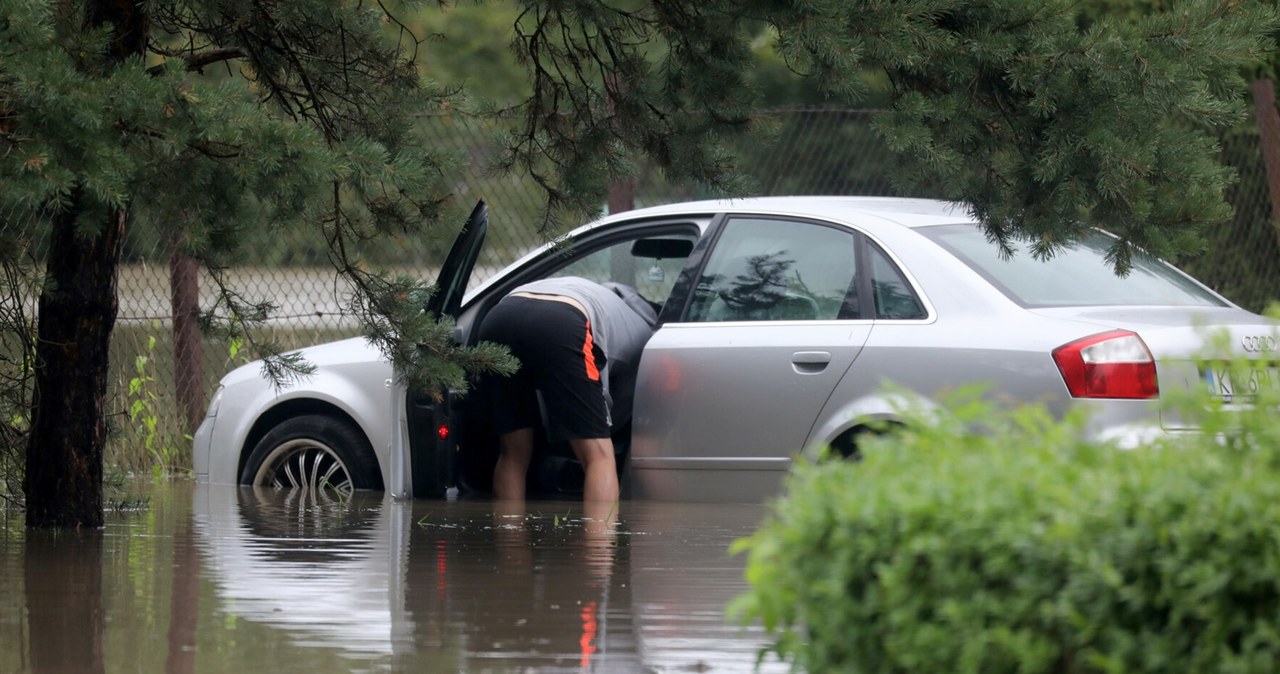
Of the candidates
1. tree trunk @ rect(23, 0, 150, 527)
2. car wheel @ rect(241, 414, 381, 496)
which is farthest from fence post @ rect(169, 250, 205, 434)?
tree trunk @ rect(23, 0, 150, 527)

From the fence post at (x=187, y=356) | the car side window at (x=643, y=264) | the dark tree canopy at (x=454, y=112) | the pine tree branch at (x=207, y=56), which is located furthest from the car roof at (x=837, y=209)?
the fence post at (x=187, y=356)

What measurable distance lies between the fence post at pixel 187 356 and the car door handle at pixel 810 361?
17.5 ft

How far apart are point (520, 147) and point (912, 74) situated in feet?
6.68

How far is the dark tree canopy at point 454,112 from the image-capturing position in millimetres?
4562

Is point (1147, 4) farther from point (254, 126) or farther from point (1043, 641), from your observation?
point (1043, 641)

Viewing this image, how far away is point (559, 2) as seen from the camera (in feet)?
20.0

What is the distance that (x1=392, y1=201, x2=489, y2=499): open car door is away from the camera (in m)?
7.13

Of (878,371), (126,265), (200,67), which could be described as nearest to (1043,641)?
(878,371)

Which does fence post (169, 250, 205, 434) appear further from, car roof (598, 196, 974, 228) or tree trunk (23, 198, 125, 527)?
tree trunk (23, 198, 125, 527)

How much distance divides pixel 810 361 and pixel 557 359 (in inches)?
43.6

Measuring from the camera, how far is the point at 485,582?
16.3ft

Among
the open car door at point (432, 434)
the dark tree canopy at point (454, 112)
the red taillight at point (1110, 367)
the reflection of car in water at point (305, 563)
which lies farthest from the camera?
the open car door at point (432, 434)

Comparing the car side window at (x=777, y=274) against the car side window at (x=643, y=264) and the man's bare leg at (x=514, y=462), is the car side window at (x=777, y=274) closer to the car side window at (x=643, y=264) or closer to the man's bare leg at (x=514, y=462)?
the car side window at (x=643, y=264)

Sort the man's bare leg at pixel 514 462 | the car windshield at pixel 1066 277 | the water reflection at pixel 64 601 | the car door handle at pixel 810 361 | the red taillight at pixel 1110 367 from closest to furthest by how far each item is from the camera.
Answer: the water reflection at pixel 64 601 < the red taillight at pixel 1110 367 < the car windshield at pixel 1066 277 < the car door handle at pixel 810 361 < the man's bare leg at pixel 514 462
